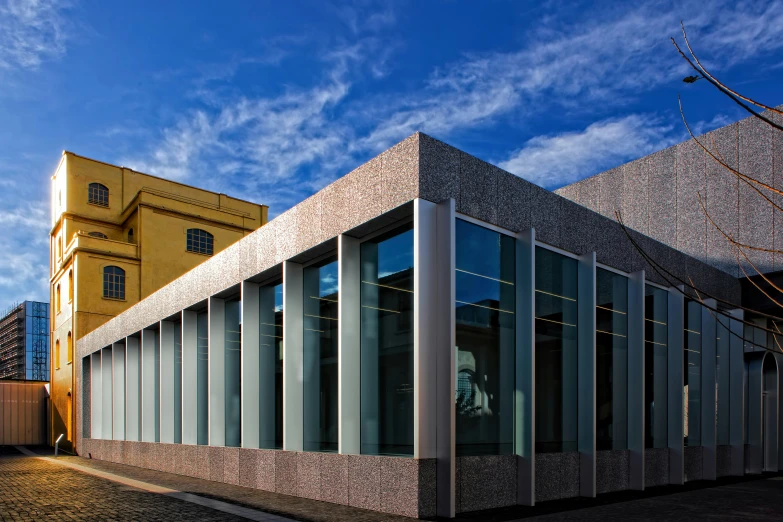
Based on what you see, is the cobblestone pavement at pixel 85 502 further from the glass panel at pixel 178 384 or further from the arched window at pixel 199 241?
the arched window at pixel 199 241

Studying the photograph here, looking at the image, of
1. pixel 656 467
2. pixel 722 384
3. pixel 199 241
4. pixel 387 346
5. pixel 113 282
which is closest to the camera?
pixel 387 346

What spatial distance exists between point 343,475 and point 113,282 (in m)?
32.1

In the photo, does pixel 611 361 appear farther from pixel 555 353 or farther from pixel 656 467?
pixel 656 467

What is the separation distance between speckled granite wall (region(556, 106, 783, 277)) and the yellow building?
1090 inches

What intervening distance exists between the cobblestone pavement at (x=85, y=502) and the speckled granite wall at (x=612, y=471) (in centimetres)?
711

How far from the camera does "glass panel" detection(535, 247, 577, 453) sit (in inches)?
484

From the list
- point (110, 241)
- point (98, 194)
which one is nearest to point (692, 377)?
point (110, 241)

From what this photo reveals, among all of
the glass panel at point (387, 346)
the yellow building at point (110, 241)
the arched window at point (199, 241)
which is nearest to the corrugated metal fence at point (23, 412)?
the yellow building at point (110, 241)

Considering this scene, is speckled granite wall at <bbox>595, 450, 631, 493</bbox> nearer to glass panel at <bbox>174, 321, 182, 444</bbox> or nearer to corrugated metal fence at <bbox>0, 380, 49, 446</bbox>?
glass panel at <bbox>174, 321, 182, 444</bbox>

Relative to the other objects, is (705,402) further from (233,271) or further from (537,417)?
(233,271)

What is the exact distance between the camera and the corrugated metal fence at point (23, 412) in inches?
Result: 1646

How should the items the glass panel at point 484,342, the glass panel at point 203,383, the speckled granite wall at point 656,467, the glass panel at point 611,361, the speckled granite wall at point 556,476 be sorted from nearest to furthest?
the glass panel at point 484,342
the speckled granite wall at point 556,476
the glass panel at point 611,361
the speckled granite wall at point 656,467
the glass panel at point 203,383

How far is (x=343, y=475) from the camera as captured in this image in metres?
11.7

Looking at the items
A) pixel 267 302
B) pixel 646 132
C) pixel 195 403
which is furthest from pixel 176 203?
pixel 646 132
